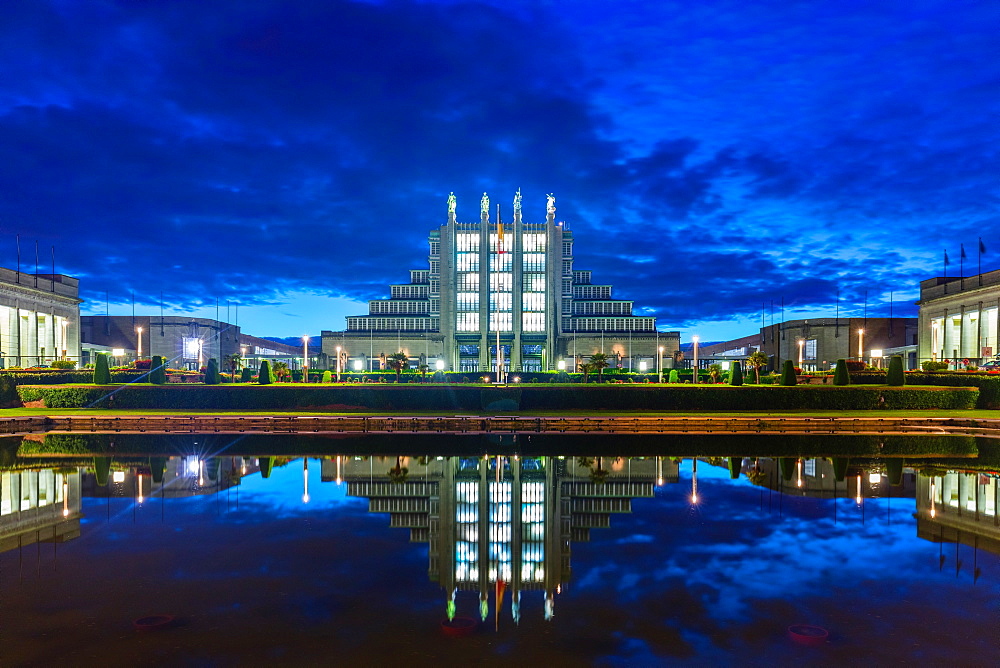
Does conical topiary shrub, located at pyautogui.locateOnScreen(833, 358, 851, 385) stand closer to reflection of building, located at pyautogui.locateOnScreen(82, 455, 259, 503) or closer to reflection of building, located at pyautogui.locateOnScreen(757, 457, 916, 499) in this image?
reflection of building, located at pyautogui.locateOnScreen(757, 457, 916, 499)

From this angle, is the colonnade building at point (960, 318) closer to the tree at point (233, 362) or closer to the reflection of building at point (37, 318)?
the tree at point (233, 362)

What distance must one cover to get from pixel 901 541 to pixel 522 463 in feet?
39.4

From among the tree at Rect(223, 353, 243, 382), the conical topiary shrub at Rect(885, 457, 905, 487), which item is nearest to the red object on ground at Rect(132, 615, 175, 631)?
the conical topiary shrub at Rect(885, 457, 905, 487)

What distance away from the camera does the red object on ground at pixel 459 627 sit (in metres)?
8.55

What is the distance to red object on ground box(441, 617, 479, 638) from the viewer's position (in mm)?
8555

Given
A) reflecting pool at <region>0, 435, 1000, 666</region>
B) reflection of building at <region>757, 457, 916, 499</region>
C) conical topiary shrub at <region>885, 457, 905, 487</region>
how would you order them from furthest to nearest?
1. conical topiary shrub at <region>885, 457, 905, 487</region>
2. reflection of building at <region>757, 457, 916, 499</region>
3. reflecting pool at <region>0, 435, 1000, 666</region>

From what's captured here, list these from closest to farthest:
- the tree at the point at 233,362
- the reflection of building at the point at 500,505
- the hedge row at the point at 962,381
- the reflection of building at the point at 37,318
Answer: the reflection of building at the point at 500,505 < the hedge row at the point at 962,381 < the tree at the point at 233,362 < the reflection of building at the point at 37,318

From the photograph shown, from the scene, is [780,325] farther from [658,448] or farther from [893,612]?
[893,612]

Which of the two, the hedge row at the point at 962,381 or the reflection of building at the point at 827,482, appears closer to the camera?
the reflection of building at the point at 827,482

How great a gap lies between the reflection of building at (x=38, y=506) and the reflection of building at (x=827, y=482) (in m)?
18.3

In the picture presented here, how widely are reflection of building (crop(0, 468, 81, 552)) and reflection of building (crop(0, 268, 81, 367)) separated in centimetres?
7310

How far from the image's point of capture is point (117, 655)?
7789 millimetres

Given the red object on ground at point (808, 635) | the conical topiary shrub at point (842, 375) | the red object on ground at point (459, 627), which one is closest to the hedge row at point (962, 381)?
the conical topiary shrub at point (842, 375)

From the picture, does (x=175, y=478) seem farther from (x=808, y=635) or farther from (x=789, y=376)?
(x=789, y=376)
